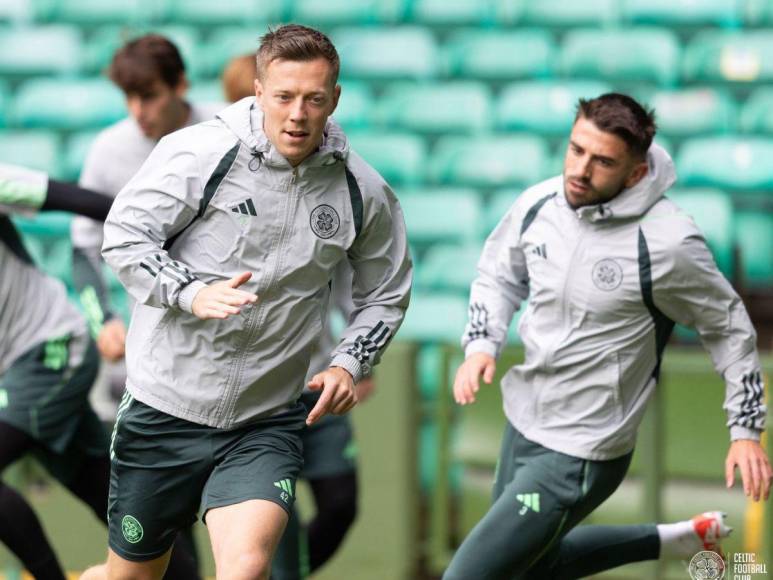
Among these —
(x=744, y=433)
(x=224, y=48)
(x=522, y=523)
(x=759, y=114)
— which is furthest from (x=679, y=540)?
(x=224, y=48)

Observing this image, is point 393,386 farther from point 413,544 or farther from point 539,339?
point 539,339

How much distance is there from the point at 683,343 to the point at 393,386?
1.64 m

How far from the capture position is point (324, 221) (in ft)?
13.3

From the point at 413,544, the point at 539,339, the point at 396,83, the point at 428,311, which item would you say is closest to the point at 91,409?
the point at 539,339

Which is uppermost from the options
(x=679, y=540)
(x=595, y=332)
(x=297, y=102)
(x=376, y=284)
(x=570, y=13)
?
(x=297, y=102)

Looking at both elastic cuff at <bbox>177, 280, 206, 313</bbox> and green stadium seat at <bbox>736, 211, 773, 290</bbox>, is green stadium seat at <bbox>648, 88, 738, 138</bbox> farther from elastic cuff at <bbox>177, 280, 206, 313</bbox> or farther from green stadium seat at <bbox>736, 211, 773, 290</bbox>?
elastic cuff at <bbox>177, 280, 206, 313</bbox>

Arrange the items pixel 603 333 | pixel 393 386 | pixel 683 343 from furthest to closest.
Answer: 1. pixel 683 343
2. pixel 393 386
3. pixel 603 333

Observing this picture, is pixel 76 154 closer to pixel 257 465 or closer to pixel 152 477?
pixel 152 477

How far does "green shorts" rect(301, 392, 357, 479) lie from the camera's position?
5.73 m

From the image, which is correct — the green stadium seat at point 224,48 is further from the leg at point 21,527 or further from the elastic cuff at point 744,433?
the elastic cuff at point 744,433

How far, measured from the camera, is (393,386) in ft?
23.0

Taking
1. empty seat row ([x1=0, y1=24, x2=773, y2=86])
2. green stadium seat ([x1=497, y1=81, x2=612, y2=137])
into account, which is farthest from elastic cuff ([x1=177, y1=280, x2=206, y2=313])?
green stadium seat ([x1=497, y1=81, x2=612, y2=137])

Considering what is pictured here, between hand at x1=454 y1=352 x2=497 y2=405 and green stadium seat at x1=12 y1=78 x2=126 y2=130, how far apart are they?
5.70 meters

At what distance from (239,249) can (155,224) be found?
24cm
